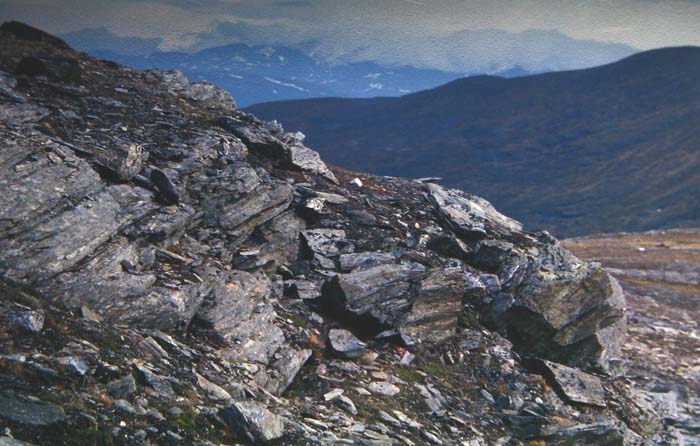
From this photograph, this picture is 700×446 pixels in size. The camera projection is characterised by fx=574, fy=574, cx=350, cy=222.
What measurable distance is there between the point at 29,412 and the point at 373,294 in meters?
12.5

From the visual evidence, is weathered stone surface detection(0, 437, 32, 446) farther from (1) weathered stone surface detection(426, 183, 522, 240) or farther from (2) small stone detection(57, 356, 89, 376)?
(1) weathered stone surface detection(426, 183, 522, 240)

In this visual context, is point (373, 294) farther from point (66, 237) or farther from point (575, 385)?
point (66, 237)

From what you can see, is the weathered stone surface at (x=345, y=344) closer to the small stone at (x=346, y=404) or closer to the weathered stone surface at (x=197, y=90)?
the small stone at (x=346, y=404)

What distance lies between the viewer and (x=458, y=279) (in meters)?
22.4

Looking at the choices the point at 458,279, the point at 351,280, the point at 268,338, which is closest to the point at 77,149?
the point at 268,338

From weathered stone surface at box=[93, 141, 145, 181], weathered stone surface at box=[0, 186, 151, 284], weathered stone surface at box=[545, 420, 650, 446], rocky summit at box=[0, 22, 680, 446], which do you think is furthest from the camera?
weathered stone surface at box=[93, 141, 145, 181]

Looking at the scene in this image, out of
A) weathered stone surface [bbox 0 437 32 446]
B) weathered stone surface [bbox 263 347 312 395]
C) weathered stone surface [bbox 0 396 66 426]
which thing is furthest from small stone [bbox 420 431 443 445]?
weathered stone surface [bbox 0 437 32 446]

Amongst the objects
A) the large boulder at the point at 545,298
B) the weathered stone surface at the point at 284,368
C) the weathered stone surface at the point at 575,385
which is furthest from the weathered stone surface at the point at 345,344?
the weathered stone surface at the point at 575,385

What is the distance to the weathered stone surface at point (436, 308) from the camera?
68.4 feet

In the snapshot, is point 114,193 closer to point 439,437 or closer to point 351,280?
point 351,280

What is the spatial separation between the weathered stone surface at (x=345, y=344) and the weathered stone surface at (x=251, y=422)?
6299mm

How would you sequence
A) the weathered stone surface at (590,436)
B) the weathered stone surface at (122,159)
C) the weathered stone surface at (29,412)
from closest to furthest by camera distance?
the weathered stone surface at (29,412) → the weathered stone surface at (590,436) → the weathered stone surface at (122,159)

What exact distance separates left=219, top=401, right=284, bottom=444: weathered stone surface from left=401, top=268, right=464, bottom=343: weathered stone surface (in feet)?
28.9

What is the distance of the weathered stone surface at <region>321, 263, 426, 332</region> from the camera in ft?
66.4
